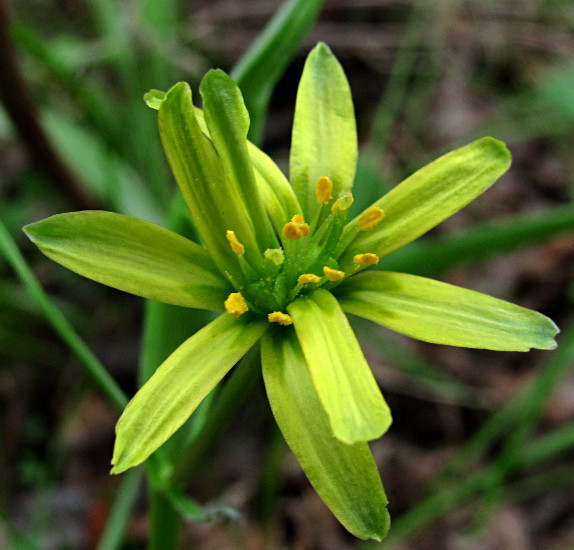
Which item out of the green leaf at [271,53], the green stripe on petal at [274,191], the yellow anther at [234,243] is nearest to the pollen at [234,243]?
the yellow anther at [234,243]

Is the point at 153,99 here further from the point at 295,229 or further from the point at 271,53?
the point at 271,53

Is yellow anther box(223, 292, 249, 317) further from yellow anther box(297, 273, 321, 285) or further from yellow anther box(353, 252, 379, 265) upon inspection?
yellow anther box(353, 252, 379, 265)

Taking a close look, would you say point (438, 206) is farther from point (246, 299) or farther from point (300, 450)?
point (300, 450)

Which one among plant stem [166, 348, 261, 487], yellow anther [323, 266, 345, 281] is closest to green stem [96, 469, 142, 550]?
plant stem [166, 348, 261, 487]

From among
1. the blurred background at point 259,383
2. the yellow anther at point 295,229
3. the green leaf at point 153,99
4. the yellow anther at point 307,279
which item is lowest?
the blurred background at point 259,383

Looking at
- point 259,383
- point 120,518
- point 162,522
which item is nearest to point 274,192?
point 162,522

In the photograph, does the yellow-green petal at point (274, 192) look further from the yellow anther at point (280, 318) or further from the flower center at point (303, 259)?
the yellow anther at point (280, 318)

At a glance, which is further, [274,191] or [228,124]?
[274,191]
